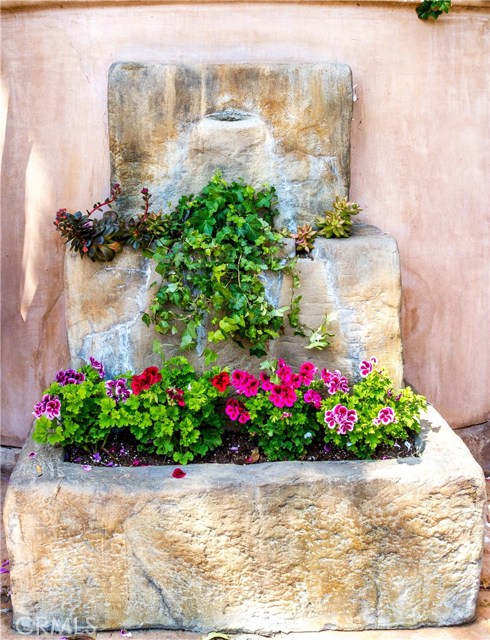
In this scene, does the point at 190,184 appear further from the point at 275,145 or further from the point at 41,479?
the point at 41,479

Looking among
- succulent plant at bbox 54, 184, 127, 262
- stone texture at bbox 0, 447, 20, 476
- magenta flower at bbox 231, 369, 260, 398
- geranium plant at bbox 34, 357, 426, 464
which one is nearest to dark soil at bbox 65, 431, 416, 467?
geranium plant at bbox 34, 357, 426, 464

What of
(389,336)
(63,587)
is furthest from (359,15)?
(63,587)

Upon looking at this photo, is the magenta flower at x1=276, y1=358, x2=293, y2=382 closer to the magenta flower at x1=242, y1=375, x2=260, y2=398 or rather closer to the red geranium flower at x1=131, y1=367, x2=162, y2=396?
the magenta flower at x1=242, y1=375, x2=260, y2=398

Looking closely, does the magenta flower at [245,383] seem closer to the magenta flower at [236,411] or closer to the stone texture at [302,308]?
the magenta flower at [236,411]

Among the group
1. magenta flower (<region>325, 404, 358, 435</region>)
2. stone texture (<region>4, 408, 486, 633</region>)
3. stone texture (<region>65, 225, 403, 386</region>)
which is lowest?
stone texture (<region>4, 408, 486, 633</region>)

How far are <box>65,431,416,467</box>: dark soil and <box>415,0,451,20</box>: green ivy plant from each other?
195 centimetres

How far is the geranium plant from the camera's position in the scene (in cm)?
296

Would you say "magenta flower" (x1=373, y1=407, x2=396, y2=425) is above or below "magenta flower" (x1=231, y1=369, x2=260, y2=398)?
below

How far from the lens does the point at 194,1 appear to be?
349 centimetres

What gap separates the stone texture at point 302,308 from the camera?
315cm

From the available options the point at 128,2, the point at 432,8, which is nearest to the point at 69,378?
the point at 128,2

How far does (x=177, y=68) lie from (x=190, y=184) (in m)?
0.48

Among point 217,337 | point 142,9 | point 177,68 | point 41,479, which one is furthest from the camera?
point 142,9

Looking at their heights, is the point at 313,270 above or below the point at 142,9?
below
